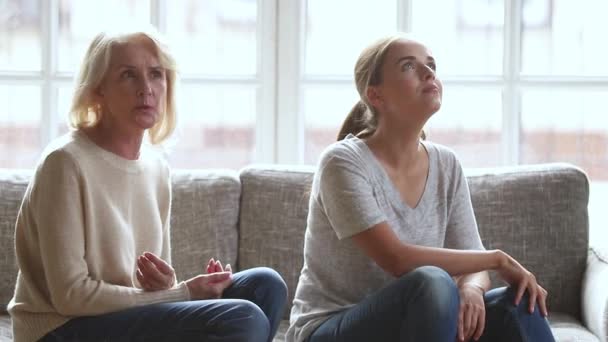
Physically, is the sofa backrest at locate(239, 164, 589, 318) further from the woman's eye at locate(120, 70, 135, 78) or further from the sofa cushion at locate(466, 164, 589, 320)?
the woman's eye at locate(120, 70, 135, 78)

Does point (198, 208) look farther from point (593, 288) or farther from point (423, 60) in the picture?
point (593, 288)

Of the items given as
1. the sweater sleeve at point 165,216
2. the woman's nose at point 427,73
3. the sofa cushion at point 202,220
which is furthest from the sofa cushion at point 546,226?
the sweater sleeve at point 165,216

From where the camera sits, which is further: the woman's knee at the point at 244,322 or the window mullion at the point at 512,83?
the window mullion at the point at 512,83

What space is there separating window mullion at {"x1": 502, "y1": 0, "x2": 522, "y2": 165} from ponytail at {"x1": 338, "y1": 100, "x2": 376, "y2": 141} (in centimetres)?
95

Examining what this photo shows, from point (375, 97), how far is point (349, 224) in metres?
0.36

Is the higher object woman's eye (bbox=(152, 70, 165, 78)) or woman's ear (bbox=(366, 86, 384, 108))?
woman's eye (bbox=(152, 70, 165, 78))

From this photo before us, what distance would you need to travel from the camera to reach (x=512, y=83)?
3256 mm

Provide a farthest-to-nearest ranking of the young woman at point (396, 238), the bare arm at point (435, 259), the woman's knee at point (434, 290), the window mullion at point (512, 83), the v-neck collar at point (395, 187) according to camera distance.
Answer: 1. the window mullion at point (512, 83)
2. the v-neck collar at point (395, 187)
3. the bare arm at point (435, 259)
4. the young woman at point (396, 238)
5. the woman's knee at point (434, 290)

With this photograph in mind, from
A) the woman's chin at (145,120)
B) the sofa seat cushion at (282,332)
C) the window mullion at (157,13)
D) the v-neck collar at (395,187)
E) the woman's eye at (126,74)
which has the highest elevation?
the window mullion at (157,13)

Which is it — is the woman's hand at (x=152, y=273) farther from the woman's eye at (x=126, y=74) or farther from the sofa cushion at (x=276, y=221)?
the sofa cushion at (x=276, y=221)

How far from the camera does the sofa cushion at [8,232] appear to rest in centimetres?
272

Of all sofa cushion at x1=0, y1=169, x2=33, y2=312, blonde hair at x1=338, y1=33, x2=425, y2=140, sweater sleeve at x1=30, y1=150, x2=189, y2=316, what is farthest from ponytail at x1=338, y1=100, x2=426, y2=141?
sofa cushion at x1=0, y1=169, x2=33, y2=312

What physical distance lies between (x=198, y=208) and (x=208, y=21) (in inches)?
31.6

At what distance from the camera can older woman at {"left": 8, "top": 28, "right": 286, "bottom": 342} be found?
79.2 inches
